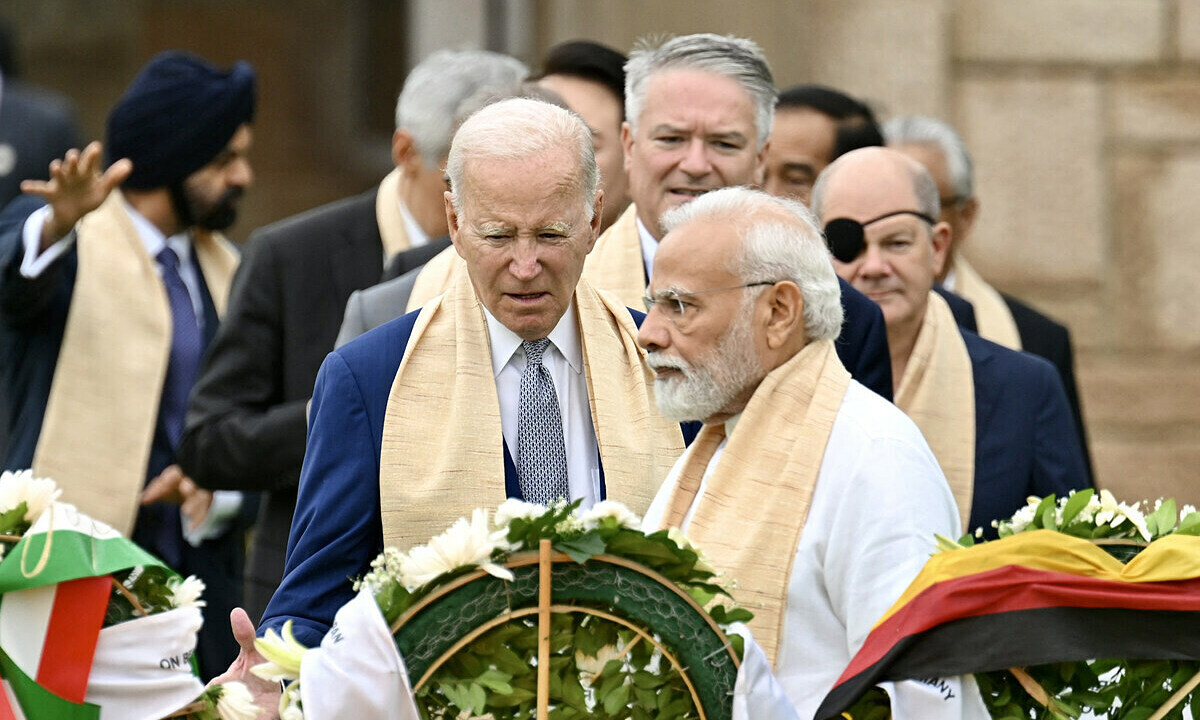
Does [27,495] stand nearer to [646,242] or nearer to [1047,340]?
[646,242]

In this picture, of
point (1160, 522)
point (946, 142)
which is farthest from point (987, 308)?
point (1160, 522)

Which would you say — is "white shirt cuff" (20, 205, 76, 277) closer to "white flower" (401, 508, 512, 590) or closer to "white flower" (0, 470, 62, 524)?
"white flower" (0, 470, 62, 524)

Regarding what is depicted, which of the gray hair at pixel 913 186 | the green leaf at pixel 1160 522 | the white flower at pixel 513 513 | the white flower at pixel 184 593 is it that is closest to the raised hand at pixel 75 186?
the gray hair at pixel 913 186

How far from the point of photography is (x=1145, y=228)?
7.67 m

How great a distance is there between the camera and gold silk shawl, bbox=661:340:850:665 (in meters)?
3.50

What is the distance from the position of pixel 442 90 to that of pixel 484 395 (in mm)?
2006

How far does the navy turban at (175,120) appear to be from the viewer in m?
6.56

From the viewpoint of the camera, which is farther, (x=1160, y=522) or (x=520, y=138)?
(x=520, y=138)

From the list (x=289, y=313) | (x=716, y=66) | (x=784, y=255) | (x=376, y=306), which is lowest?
(x=289, y=313)

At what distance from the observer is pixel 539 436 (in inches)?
152

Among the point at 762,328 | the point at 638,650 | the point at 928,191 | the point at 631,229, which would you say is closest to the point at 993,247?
the point at 928,191

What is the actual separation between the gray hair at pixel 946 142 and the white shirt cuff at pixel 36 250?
2529mm

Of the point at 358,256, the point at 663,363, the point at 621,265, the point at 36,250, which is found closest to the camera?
the point at 663,363

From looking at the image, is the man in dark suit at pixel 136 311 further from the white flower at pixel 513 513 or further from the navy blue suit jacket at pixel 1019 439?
the white flower at pixel 513 513
